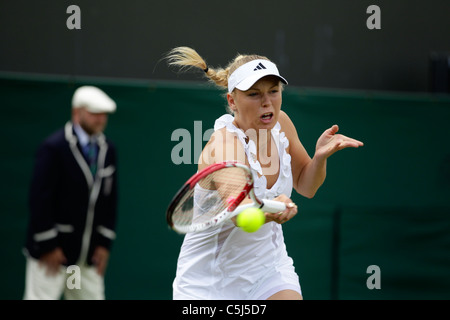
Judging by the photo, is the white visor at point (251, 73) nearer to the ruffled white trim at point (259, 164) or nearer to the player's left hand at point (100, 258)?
the ruffled white trim at point (259, 164)

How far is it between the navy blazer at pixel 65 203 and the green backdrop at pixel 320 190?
45 cm

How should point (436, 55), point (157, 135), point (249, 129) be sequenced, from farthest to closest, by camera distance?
1. point (436, 55)
2. point (157, 135)
3. point (249, 129)

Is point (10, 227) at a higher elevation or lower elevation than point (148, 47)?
lower

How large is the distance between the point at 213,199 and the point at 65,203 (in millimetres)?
1947

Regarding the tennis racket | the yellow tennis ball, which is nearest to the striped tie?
the tennis racket

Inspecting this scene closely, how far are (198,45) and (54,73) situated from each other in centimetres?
118

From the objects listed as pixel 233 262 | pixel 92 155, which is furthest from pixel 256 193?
pixel 92 155

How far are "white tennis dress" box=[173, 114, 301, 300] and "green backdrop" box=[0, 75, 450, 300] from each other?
2.19 metres

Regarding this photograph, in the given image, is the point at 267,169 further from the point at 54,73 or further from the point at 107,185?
the point at 54,73

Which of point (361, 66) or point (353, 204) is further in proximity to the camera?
point (361, 66)

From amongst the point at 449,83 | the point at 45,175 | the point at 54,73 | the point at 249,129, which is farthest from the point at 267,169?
the point at 449,83

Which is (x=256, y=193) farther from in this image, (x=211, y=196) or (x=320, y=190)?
(x=320, y=190)

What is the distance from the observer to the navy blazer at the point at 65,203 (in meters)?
4.67

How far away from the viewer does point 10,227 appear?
520 cm
